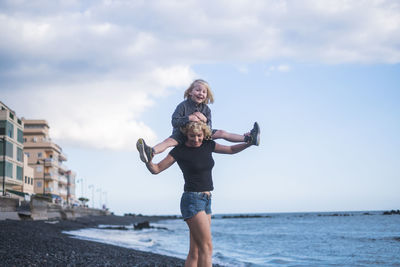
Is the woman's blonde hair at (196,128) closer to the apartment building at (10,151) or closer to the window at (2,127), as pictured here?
the apartment building at (10,151)

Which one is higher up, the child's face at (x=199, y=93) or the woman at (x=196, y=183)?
the child's face at (x=199, y=93)

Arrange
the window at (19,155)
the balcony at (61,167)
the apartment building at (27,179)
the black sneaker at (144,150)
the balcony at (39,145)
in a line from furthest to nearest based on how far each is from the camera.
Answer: the balcony at (61,167) < the balcony at (39,145) < the apartment building at (27,179) < the window at (19,155) < the black sneaker at (144,150)

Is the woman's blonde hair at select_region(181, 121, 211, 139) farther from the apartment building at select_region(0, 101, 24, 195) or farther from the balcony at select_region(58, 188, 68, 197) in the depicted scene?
the balcony at select_region(58, 188, 68, 197)

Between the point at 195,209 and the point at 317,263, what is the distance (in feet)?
48.4

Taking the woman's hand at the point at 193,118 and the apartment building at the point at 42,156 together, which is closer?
the woman's hand at the point at 193,118

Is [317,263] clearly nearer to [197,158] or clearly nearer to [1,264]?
[1,264]

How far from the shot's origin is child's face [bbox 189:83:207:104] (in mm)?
5333

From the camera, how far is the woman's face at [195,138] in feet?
16.0

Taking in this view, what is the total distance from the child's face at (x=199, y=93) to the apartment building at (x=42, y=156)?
70662mm

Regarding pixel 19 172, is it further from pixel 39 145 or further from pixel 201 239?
pixel 201 239

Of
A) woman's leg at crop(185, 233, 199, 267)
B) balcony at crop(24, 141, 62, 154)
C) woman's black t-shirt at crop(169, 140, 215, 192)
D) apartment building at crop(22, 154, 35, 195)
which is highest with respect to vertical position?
balcony at crop(24, 141, 62, 154)

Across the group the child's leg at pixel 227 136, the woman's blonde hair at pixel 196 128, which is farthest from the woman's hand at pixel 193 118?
the child's leg at pixel 227 136

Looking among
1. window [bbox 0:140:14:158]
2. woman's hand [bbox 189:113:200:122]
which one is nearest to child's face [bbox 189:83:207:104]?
woman's hand [bbox 189:113:200:122]

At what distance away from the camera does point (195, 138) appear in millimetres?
4891
